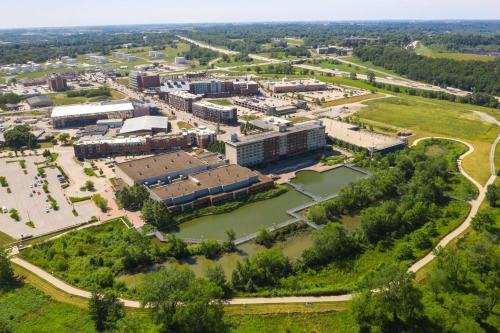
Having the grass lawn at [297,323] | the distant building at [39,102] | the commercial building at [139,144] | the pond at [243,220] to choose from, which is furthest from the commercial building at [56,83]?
the grass lawn at [297,323]

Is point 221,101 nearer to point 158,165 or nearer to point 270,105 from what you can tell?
point 270,105

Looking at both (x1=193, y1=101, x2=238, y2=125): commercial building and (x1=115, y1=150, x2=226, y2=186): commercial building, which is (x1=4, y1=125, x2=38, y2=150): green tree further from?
(x1=193, y1=101, x2=238, y2=125): commercial building

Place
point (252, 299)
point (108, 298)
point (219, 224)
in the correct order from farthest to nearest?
point (219, 224)
point (252, 299)
point (108, 298)

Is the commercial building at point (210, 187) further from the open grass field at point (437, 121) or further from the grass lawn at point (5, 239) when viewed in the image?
the open grass field at point (437, 121)

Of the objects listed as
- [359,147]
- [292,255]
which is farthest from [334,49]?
[292,255]

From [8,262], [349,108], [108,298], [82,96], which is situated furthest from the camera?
[82,96]

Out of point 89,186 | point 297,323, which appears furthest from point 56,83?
point 297,323

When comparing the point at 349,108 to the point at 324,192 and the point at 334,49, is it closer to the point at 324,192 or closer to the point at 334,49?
the point at 324,192
